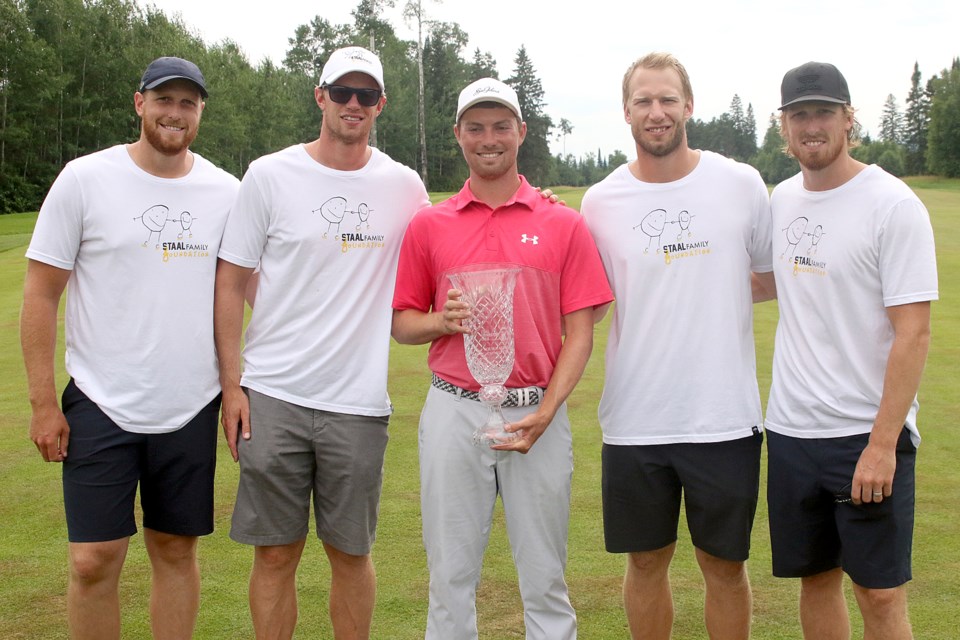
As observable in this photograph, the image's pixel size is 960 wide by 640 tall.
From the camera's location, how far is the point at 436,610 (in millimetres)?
3637

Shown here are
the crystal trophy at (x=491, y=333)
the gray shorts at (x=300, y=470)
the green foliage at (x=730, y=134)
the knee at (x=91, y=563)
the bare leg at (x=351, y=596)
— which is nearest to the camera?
the crystal trophy at (x=491, y=333)

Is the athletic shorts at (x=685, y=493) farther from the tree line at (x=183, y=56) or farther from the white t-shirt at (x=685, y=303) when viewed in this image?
the tree line at (x=183, y=56)

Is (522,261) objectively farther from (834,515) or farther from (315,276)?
(834,515)

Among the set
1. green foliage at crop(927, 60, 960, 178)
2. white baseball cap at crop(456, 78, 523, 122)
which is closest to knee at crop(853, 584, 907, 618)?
white baseball cap at crop(456, 78, 523, 122)

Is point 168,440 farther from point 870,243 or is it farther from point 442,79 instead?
point 442,79

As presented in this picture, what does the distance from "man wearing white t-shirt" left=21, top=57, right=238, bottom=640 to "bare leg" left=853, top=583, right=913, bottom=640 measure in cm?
272

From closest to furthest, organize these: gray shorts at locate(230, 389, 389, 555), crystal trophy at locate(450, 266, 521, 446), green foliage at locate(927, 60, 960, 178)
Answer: crystal trophy at locate(450, 266, 521, 446) → gray shorts at locate(230, 389, 389, 555) → green foliage at locate(927, 60, 960, 178)

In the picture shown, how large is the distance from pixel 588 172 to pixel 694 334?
151 metres

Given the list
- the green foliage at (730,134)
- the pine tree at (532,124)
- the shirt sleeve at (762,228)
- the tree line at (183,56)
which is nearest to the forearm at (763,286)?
the shirt sleeve at (762,228)

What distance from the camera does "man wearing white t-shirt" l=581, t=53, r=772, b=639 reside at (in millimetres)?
3820

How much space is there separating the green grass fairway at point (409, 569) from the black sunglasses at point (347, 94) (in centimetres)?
235

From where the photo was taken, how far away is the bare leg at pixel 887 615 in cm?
355

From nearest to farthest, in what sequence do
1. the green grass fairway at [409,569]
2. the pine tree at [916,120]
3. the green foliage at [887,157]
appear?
1. the green grass fairway at [409,569]
2. the green foliage at [887,157]
3. the pine tree at [916,120]

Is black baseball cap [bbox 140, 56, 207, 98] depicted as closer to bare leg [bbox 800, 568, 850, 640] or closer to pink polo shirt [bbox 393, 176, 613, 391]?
pink polo shirt [bbox 393, 176, 613, 391]
